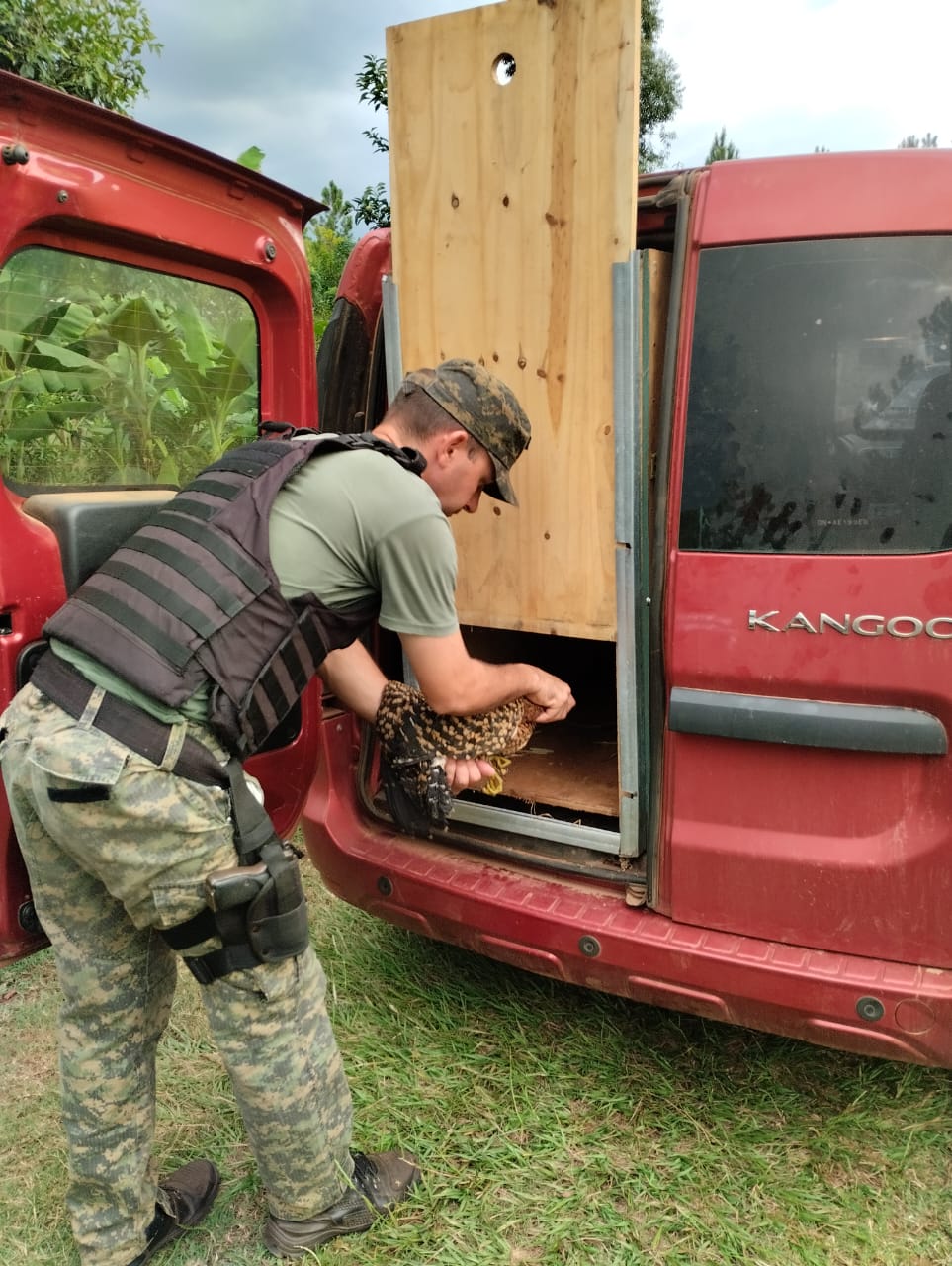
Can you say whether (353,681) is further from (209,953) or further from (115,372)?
(115,372)

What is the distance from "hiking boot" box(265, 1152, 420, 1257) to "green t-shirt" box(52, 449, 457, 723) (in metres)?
1.32

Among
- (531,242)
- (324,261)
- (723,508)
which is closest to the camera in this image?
(723,508)

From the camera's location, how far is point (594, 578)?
2250mm

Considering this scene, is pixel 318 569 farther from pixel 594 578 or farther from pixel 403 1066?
pixel 403 1066

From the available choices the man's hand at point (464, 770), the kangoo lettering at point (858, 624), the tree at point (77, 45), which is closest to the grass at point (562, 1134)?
the man's hand at point (464, 770)

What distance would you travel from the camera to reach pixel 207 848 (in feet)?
5.62

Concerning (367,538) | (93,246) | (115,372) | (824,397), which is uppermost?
(93,246)

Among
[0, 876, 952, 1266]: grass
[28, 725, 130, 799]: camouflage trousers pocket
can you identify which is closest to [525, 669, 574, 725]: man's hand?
[28, 725, 130, 799]: camouflage trousers pocket

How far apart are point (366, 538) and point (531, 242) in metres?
0.96

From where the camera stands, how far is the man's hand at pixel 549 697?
2121 millimetres

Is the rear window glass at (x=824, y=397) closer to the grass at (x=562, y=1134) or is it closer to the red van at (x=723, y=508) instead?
the red van at (x=723, y=508)

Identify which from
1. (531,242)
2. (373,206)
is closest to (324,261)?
(373,206)

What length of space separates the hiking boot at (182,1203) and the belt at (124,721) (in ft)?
3.64

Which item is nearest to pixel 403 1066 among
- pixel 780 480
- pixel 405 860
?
pixel 405 860
